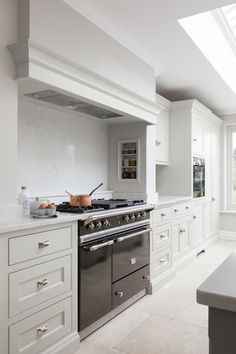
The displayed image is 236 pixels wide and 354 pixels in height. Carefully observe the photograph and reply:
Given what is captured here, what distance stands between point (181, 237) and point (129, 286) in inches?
57.1

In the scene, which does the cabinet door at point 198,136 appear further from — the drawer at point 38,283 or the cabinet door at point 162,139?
the drawer at point 38,283

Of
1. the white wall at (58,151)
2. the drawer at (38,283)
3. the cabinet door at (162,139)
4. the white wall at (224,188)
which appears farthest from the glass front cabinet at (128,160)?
the white wall at (224,188)

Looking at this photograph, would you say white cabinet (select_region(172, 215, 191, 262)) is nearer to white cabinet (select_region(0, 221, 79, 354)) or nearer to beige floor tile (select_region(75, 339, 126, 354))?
beige floor tile (select_region(75, 339, 126, 354))

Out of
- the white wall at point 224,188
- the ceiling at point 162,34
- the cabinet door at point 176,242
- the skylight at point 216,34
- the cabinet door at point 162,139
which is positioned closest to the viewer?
the ceiling at point 162,34

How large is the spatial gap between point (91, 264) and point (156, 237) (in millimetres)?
1189

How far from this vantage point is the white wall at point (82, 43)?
2.01 meters

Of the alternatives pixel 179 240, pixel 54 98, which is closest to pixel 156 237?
pixel 179 240

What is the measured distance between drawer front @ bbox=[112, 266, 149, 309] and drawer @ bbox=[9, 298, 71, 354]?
1.93 ft

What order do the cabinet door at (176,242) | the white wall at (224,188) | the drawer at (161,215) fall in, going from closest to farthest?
1. the drawer at (161,215)
2. the cabinet door at (176,242)
3. the white wall at (224,188)

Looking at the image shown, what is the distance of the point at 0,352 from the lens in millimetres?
1639

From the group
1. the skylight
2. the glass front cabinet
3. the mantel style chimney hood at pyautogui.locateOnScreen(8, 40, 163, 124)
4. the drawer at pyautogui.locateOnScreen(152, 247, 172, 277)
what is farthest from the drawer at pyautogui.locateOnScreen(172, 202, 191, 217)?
the skylight

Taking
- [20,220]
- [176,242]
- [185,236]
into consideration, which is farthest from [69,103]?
[185,236]

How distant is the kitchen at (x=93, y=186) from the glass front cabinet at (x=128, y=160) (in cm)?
1

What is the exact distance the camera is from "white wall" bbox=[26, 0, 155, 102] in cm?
201
